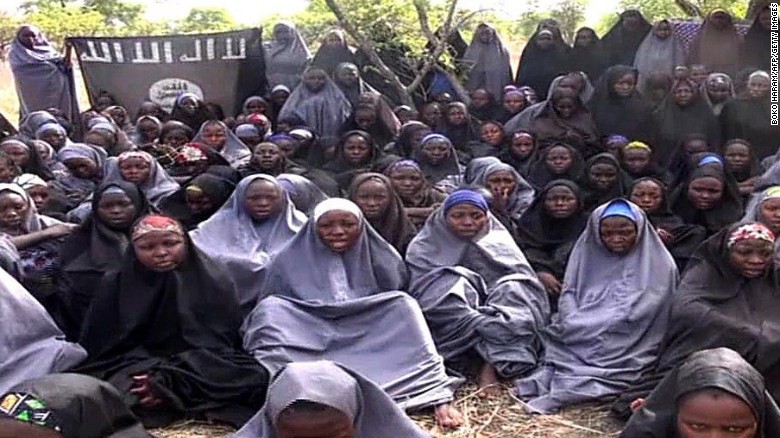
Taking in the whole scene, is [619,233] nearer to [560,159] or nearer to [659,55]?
[560,159]

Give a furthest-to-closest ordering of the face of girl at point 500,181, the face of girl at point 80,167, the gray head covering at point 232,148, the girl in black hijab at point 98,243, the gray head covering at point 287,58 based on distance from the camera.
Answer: the gray head covering at point 287,58, the gray head covering at point 232,148, the face of girl at point 80,167, the face of girl at point 500,181, the girl in black hijab at point 98,243

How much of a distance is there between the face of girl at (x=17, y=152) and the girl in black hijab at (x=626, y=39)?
19.1 ft

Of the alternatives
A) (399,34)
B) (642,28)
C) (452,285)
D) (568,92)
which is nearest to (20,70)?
(399,34)

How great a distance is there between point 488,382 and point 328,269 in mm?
898

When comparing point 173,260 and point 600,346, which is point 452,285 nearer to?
point 600,346

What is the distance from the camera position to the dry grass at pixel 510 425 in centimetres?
366

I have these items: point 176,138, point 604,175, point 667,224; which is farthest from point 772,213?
point 176,138

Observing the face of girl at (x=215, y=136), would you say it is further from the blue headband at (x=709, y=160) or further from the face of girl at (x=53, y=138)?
the blue headband at (x=709, y=160)

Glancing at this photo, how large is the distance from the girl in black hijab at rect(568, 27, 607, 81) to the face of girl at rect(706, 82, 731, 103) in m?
1.94

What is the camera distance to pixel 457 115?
7812mm

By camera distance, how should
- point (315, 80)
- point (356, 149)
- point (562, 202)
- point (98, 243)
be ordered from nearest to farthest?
point (98, 243) → point (562, 202) → point (356, 149) → point (315, 80)

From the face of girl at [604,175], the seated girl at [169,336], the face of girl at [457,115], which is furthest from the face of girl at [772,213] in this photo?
the face of girl at [457,115]

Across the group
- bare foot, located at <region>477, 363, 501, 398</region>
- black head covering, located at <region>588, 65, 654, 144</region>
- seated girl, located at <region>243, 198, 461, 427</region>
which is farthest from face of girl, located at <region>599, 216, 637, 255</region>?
black head covering, located at <region>588, 65, 654, 144</region>

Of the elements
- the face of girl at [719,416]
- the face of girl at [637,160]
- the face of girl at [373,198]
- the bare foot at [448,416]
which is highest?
the face of girl at [719,416]
